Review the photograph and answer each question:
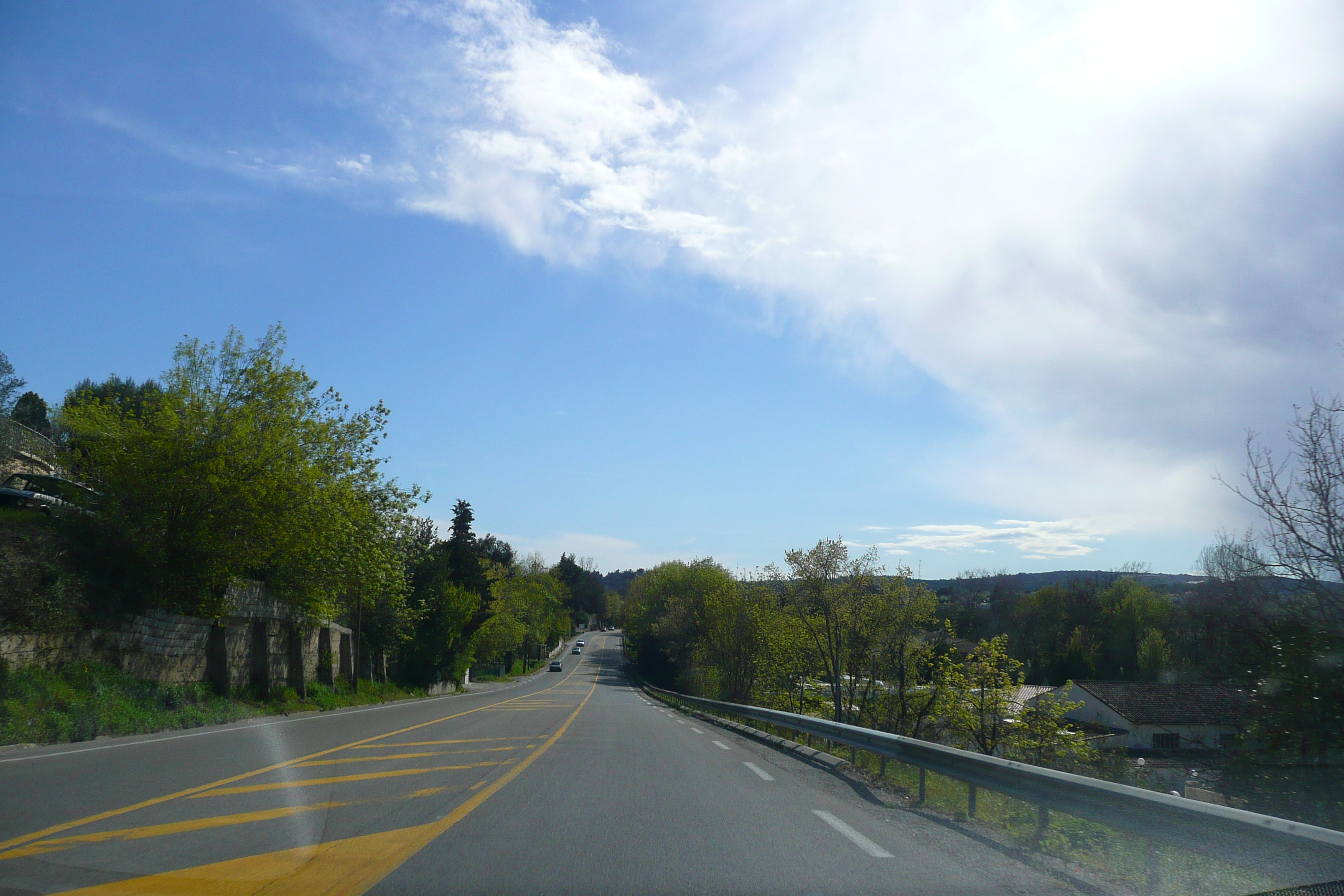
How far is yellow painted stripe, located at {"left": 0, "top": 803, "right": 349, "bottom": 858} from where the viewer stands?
5.96 metres

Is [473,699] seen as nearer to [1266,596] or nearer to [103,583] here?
[103,583]

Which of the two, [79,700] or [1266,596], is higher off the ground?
[1266,596]

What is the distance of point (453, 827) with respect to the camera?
6977 mm

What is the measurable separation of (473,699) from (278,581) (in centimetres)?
1444

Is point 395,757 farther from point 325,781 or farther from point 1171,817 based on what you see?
point 1171,817

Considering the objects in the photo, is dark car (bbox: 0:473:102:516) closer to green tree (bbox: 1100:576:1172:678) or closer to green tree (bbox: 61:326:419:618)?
green tree (bbox: 61:326:419:618)

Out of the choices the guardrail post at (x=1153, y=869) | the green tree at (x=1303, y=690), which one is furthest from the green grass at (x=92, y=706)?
the green tree at (x=1303, y=690)

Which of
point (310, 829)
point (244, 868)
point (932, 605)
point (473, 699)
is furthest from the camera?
point (473, 699)

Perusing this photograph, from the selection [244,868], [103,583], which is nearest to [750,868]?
[244,868]

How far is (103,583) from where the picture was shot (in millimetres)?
20297

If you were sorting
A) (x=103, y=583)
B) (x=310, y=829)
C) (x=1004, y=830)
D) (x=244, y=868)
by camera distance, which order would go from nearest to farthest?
(x=244, y=868)
(x=310, y=829)
(x=1004, y=830)
(x=103, y=583)

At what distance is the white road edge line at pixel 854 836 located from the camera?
646 cm

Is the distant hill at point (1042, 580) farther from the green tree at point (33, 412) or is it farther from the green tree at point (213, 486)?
the green tree at point (33, 412)

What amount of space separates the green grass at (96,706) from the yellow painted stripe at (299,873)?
1084 centimetres
